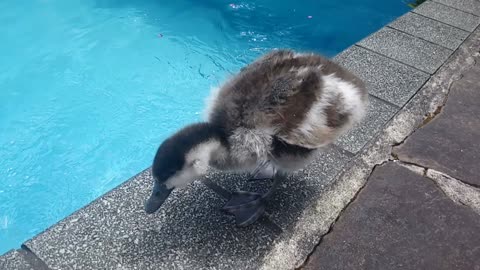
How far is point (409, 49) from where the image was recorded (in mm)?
2674

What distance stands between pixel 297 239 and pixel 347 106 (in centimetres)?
51

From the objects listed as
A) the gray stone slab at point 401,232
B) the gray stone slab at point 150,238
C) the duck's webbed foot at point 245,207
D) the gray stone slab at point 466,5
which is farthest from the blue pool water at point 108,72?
the gray stone slab at point 401,232

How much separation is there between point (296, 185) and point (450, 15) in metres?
2.29

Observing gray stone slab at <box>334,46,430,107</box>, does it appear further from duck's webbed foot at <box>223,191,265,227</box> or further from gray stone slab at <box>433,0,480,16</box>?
gray stone slab at <box>433,0,480,16</box>

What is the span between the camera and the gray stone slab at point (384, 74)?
7.38 ft

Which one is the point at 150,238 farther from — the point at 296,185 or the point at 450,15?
the point at 450,15

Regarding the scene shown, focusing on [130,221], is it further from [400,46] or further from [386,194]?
[400,46]

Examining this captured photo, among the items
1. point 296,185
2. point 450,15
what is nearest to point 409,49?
point 450,15

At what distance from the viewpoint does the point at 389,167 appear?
182 centimetres

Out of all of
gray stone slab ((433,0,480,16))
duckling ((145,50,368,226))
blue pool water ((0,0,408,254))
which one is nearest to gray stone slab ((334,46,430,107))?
duckling ((145,50,368,226))

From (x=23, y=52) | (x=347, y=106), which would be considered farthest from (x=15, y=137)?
(x=347, y=106)

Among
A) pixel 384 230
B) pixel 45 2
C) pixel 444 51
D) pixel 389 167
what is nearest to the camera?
pixel 384 230

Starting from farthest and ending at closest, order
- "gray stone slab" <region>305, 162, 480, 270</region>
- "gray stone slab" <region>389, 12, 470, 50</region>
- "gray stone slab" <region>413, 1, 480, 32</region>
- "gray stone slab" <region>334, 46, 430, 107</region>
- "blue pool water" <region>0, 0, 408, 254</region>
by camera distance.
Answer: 1. "blue pool water" <region>0, 0, 408, 254</region>
2. "gray stone slab" <region>413, 1, 480, 32</region>
3. "gray stone slab" <region>389, 12, 470, 50</region>
4. "gray stone slab" <region>334, 46, 430, 107</region>
5. "gray stone slab" <region>305, 162, 480, 270</region>

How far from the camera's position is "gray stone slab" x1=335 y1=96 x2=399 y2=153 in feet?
6.29
